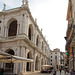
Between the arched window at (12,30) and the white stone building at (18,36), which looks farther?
the arched window at (12,30)

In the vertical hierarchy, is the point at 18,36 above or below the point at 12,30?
below

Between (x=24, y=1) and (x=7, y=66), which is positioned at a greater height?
(x=24, y=1)

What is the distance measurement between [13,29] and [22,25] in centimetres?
654

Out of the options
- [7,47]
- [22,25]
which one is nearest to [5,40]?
[7,47]

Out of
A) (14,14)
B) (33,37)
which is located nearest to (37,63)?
(33,37)

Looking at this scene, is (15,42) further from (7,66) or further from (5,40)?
(7,66)

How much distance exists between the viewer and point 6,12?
25188 mm

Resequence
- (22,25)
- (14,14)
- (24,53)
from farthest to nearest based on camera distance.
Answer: (14,14) → (22,25) → (24,53)

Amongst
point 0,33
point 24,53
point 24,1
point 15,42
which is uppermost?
point 24,1

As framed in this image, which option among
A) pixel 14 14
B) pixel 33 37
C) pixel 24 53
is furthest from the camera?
pixel 33 37

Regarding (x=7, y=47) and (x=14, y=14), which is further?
(x=14, y=14)

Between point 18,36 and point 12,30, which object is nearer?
point 18,36

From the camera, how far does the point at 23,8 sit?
23.2 meters

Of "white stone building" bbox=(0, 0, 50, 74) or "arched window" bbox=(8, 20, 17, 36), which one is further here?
"arched window" bbox=(8, 20, 17, 36)
